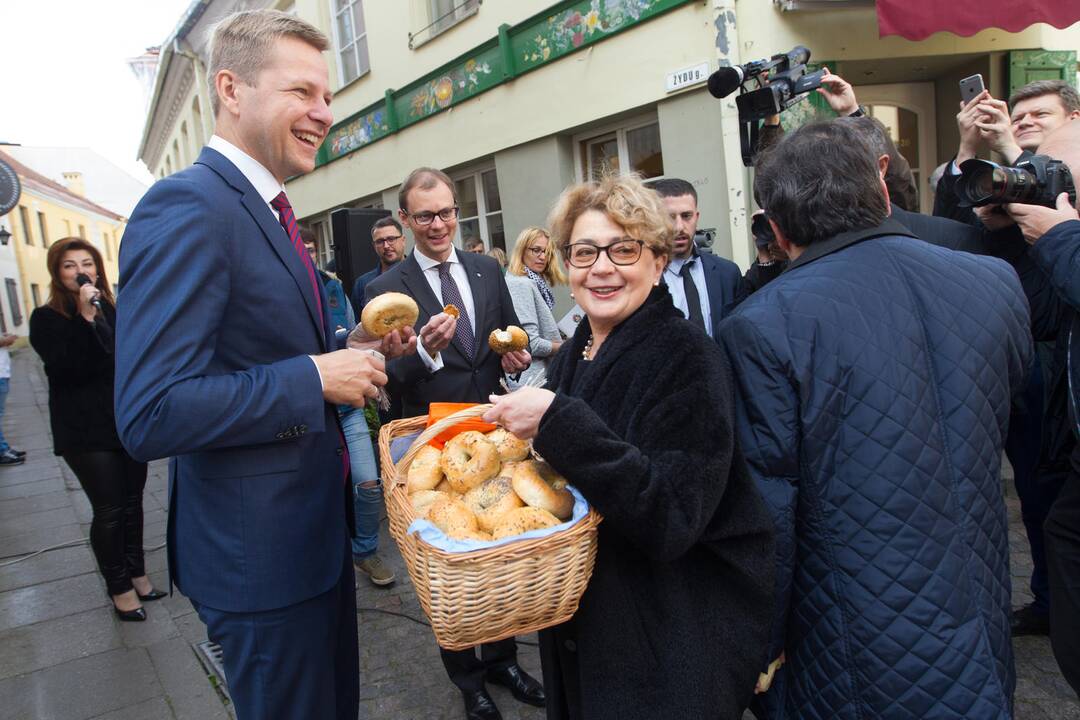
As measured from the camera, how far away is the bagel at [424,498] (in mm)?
1490

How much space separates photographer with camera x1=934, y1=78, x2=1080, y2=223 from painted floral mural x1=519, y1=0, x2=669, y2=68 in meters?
3.76

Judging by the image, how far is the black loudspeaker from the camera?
6.83m

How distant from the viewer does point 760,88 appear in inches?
120

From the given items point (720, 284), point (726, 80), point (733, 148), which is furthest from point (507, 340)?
point (733, 148)

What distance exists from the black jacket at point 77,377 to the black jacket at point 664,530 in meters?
3.12

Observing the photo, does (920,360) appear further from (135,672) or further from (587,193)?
(135,672)

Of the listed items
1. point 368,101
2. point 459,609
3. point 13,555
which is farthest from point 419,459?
point 368,101

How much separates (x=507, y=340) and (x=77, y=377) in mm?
2502

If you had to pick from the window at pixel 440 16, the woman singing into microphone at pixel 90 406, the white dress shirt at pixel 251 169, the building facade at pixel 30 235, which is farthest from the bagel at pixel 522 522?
the building facade at pixel 30 235

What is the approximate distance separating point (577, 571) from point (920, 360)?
3.00 ft

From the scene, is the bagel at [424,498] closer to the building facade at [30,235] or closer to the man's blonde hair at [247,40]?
the man's blonde hair at [247,40]

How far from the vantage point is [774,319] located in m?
1.59

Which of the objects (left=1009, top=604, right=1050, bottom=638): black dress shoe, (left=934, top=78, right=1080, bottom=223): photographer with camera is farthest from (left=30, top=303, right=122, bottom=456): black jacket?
(left=1009, top=604, right=1050, bottom=638): black dress shoe

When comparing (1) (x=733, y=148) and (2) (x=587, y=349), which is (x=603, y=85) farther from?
(2) (x=587, y=349)
